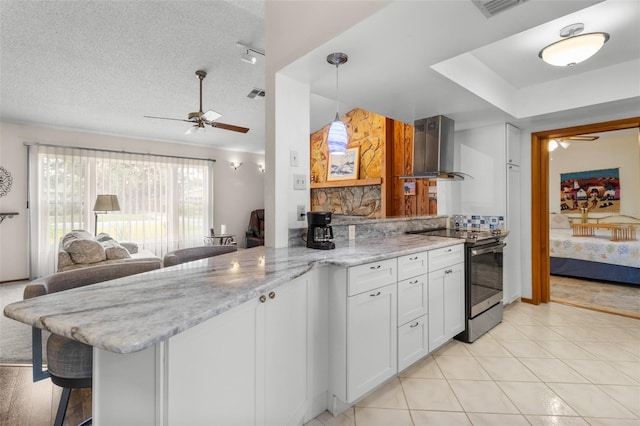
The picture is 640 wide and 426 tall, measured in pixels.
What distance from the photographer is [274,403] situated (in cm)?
133

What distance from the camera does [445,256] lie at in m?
2.42

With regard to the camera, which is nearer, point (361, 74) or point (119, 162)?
point (361, 74)

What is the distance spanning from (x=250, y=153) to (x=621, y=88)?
6.66 meters

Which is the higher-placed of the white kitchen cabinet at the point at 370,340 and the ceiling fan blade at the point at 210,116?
the ceiling fan blade at the point at 210,116

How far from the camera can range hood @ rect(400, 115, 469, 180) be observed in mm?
3279

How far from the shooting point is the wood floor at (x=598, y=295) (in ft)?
11.1

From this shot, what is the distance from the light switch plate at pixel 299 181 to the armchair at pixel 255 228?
4561 millimetres

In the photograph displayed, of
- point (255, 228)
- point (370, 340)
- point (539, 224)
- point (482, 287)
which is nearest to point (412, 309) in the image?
point (370, 340)

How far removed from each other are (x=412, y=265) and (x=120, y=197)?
5.67 metres

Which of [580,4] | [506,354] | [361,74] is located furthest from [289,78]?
[506,354]

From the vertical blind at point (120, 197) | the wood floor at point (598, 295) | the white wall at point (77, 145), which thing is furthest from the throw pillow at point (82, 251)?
the wood floor at point (598, 295)

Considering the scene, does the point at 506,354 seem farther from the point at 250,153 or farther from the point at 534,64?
the point at 250,153

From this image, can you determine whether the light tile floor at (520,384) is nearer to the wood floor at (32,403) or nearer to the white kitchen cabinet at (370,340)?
the white kitchen cabinet at (370,340)

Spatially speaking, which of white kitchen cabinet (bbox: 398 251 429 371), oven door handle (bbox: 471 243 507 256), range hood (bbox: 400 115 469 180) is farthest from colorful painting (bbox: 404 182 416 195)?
white kitchen cabinet (bbox: 398 251 429 371)
